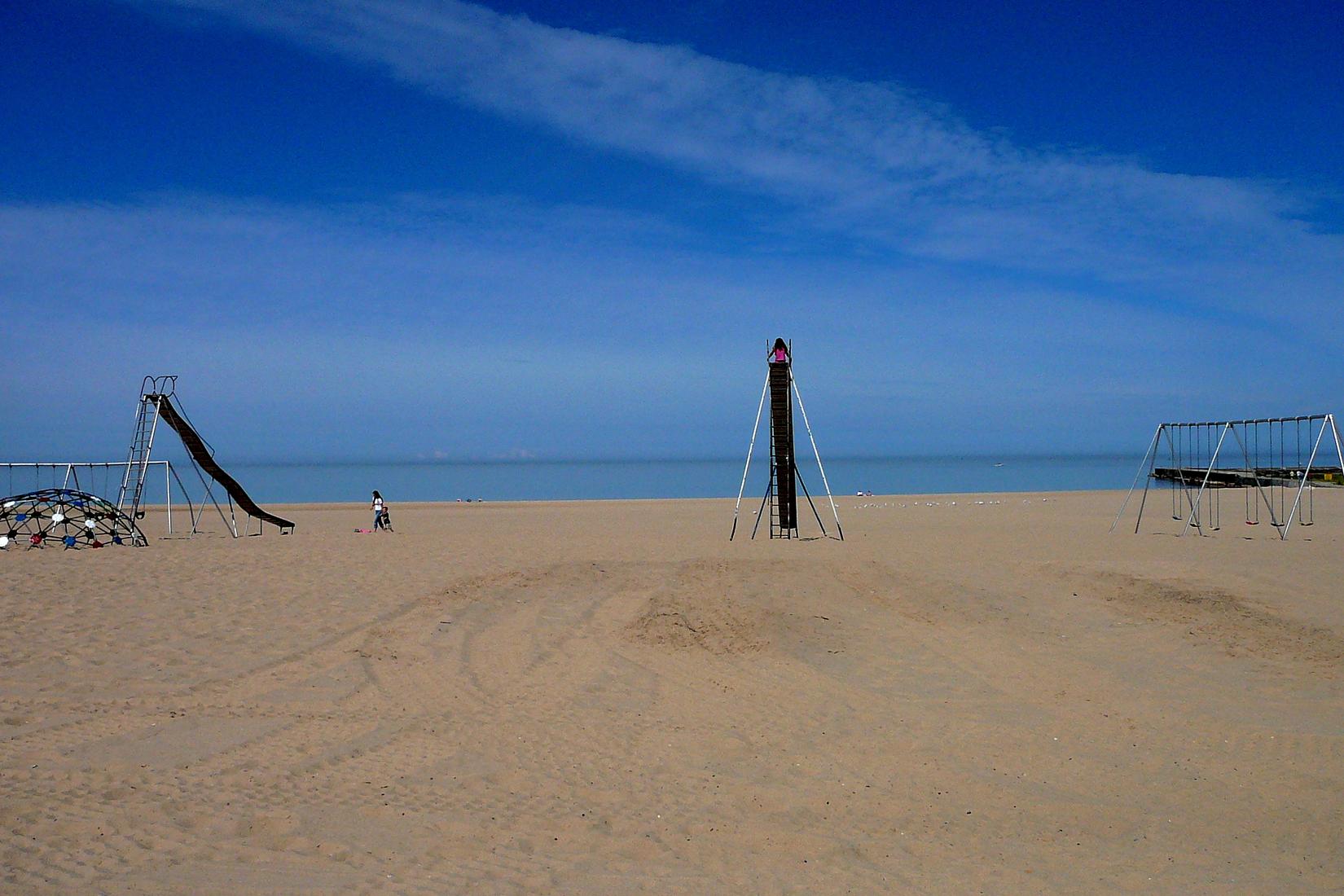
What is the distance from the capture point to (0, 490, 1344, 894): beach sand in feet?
17.2

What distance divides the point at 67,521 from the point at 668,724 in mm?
14879

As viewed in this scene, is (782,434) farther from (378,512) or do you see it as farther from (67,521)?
(67,521)

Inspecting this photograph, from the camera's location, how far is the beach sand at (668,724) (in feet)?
17.2

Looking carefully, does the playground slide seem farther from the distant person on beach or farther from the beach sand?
the beach sand

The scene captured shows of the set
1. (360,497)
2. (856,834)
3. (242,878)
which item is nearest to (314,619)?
(242,878)

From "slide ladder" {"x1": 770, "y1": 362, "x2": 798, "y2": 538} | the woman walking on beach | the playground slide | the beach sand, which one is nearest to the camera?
the beach sand

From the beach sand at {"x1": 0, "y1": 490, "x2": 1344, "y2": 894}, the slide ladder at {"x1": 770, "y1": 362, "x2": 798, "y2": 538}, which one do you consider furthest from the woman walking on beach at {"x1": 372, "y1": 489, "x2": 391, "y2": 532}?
the slide ladder at {"x1": 770, "y1": 362, "x2": 798, "y2": 538}

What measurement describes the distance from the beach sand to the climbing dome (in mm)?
3075

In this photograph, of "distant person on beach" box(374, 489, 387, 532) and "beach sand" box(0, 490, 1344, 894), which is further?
"distant person on beach" box(374, 489, 387, 532)

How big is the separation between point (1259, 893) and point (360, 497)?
162 ft

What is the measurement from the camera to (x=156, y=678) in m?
8.63

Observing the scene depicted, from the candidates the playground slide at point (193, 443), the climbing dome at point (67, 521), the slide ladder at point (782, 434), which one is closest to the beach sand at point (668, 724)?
the climbing dome at point (67, 521)

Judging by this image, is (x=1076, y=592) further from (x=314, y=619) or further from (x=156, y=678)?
(x=156, y=678)

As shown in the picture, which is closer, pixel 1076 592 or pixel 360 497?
pixel 1076 592
